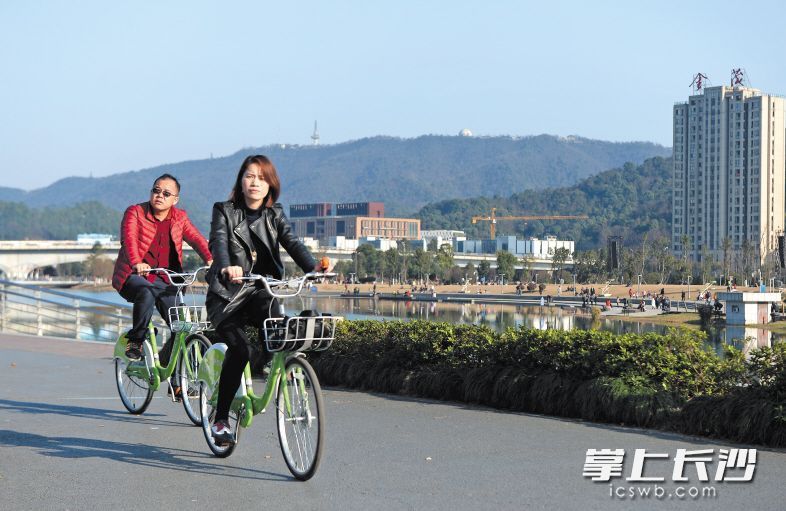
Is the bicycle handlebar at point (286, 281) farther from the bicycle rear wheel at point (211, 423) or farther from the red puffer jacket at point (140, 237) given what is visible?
the red puffer jacket at point (140, 237)

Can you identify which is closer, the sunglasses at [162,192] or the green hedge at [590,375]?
the green hedge at [590,375]

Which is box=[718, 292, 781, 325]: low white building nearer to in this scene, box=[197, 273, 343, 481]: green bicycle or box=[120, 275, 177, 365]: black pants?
box=[120, 275, 177, 365]: black pants

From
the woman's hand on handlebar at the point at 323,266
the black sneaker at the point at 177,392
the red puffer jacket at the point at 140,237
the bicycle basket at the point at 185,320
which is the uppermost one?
the red puffer jacket at the point at 140,237

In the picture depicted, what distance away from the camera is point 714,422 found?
6473 mm

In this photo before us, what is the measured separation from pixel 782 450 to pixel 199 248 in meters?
4.22

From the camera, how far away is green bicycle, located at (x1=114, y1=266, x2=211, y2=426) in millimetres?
6941

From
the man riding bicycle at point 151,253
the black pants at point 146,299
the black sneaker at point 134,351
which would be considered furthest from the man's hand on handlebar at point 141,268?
the black sneaker at point 134,351

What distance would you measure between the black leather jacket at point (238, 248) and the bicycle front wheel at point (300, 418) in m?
0.55

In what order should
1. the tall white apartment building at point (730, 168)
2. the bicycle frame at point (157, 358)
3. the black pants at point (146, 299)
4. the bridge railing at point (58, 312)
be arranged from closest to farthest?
the bicycle frame at point (157, 358) → the black pants at point (146, 299) → the bridge railing at point (58, 312) → the tall white apartment building at point (730, 168)

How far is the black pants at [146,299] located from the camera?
291 inches

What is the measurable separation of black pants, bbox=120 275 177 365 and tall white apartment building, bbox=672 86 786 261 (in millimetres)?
141215

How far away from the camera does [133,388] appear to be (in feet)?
25.8

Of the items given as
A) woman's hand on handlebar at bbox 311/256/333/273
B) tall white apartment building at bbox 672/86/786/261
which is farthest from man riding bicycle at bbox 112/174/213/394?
tall white apartment building at bbox 672/86/786/261

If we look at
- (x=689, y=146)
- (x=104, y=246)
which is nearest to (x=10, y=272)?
(x=104, y=246)
